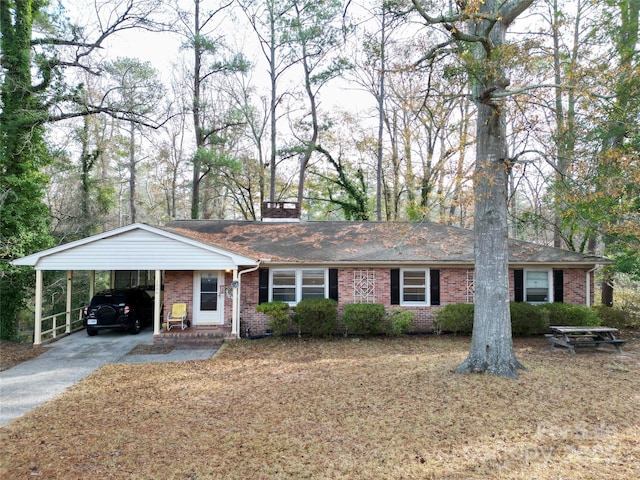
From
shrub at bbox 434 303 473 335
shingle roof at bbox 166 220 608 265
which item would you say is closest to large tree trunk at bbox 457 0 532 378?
shingle roof at bbox 166 220 608 265

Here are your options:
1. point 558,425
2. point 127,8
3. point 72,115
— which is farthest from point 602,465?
point 127,8

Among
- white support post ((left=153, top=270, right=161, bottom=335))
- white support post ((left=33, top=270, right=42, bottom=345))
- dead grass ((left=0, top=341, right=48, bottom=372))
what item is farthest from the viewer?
white support post ((left=33, top=270, right=42, bottom=345))

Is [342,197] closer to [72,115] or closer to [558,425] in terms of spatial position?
[72,115]

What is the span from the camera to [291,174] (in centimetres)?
2719

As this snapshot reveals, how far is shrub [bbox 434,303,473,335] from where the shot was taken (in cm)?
1143

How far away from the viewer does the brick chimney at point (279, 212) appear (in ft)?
53.8

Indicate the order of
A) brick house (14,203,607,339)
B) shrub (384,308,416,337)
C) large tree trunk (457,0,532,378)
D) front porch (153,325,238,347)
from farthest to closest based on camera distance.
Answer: brick house (14,203,607,339) → shrub (384,308,416,337) → front porch (153,325,238,347) → large tree trunk (457,0,532,378)

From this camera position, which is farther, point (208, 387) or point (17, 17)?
point (17, 17)

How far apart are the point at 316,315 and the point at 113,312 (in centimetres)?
674

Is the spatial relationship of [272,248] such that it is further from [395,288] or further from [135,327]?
[135,327]

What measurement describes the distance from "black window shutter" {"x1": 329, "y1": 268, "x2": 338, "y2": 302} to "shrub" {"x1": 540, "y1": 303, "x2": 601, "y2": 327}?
6.66 meters

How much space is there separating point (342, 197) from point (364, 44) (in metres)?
18.4

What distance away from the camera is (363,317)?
11.3 metres

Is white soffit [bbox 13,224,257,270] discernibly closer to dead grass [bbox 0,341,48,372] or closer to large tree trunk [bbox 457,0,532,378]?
dead grass [bbox 0,341,48,372]
